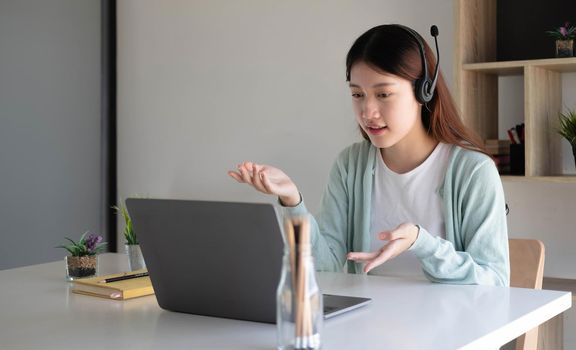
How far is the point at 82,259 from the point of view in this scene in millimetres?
1803

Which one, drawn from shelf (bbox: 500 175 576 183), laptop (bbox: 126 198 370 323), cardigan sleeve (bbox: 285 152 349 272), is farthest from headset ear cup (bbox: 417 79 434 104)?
shelf (bbox: 500 175 576 183)

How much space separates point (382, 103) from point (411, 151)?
22 cm

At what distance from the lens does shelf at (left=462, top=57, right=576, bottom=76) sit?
2.58 m

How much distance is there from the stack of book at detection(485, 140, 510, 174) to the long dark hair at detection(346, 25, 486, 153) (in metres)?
0.79

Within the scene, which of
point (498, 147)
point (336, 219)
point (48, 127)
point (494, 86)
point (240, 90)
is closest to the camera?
point (336, 219)

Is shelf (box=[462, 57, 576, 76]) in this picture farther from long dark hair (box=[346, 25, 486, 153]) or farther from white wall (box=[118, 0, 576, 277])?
long dark hair (box=[346, 25, 486, 153])

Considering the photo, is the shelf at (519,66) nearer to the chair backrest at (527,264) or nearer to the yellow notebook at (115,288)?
the chair backrest at (527,264)

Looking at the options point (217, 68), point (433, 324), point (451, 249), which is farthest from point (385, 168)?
point (217, 68)

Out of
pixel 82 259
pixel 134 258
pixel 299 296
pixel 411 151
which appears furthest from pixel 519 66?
pixel 299 296

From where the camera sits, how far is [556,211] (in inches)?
116

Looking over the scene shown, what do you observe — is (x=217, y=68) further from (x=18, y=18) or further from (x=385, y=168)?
(x=385, y=168)

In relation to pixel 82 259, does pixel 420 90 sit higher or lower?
higher

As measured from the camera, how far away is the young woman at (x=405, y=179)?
184 cm

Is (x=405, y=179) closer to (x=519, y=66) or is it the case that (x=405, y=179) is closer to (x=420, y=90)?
(x=420, y=90)
